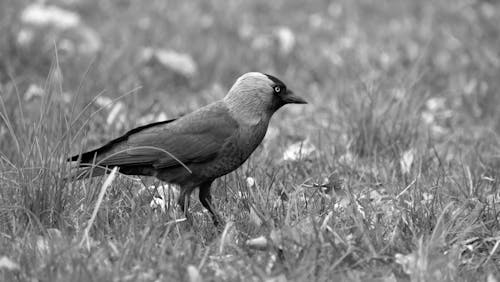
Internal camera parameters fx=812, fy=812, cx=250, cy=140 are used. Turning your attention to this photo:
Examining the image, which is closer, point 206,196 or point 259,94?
point 206,196

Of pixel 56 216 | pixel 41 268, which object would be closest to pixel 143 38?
pixel 56 216

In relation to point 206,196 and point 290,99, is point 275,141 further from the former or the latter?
point 206,196

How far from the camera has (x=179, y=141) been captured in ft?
15.0

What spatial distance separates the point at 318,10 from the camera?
9727 millimetres

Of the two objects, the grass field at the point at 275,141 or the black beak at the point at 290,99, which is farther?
the black beak at the point at 290,99

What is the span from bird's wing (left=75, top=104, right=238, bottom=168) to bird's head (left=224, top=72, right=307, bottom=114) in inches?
5.1

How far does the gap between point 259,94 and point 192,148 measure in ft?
1.79

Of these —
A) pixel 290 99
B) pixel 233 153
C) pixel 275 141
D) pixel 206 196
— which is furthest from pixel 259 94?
pixel 275 141

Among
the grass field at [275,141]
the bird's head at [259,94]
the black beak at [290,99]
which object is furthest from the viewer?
the black beak at [290,99]

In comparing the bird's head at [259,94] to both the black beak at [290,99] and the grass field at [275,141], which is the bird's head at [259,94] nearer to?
the black beak at [290,99]

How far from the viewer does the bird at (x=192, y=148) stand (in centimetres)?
447

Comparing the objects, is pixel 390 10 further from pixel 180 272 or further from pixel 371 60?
pixel 180 272

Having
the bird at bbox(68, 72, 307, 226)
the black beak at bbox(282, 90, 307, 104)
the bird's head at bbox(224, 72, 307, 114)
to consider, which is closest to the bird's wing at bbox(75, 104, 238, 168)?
the bird at bbox(68, 72, 307, 226)

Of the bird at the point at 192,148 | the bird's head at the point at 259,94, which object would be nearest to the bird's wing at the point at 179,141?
the bird at the point at 192,148
